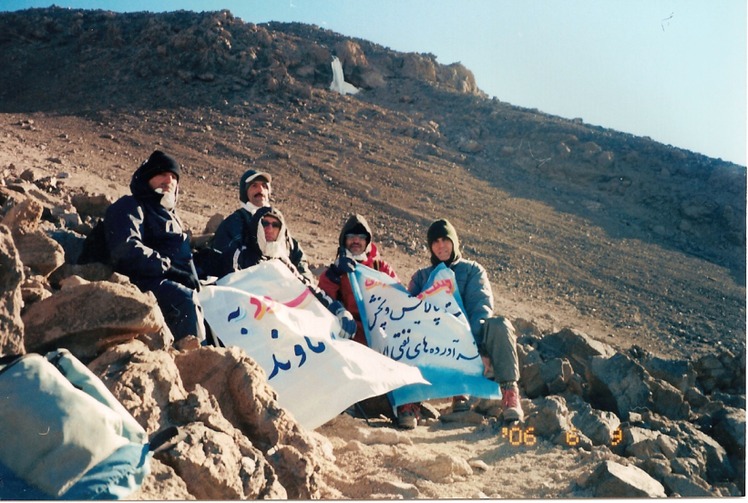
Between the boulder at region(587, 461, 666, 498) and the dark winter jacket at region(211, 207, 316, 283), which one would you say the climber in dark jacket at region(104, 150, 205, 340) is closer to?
the dark winter jacket at region(211, 207, 316, 283)

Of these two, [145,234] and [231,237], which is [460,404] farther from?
[145,234]

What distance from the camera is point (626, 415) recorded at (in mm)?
5062

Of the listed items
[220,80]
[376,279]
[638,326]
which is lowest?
[638,326]

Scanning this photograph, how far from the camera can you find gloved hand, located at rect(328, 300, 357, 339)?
471cm

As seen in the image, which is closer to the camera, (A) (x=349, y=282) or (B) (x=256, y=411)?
(B) (x=256, y=411)

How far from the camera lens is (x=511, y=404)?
14.7ft

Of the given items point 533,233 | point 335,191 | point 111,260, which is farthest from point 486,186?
point 111,260

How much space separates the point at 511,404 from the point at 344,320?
3.97 feet

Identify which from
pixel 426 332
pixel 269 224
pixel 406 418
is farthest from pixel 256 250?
pixel 406 418

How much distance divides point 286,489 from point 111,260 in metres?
2.02

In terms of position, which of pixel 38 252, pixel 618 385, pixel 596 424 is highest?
pixel 38 252

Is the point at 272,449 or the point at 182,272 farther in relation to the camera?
the point at 182,272

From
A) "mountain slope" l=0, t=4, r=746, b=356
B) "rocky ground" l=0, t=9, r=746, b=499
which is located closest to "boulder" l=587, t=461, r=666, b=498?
"rocky ground" l=0, t=9, r=746, b=499

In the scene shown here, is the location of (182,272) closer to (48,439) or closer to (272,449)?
(272,449)
